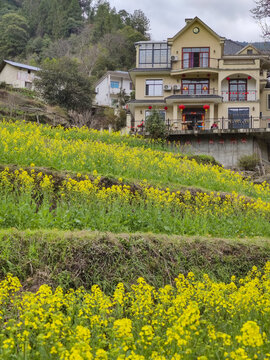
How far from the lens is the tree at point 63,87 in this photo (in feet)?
136

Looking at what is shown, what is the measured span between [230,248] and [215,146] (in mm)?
22831

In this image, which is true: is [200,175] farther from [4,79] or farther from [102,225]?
[4,79]

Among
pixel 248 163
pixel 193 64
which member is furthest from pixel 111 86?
pixel 248 163

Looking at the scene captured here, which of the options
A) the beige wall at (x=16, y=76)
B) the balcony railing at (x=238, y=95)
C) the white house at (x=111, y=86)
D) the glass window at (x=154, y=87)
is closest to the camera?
the balcony railing at (x=238, y=95)

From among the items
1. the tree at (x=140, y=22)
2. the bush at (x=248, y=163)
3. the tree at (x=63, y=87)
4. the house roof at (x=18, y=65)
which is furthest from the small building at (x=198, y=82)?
the tree at (x=140, y=22)

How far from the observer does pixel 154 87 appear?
37.2 m

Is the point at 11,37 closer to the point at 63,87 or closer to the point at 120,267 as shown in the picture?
the point at 63,87

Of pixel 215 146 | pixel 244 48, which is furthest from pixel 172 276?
pixel 244 48

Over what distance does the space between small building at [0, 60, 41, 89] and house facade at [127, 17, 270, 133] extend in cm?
2027

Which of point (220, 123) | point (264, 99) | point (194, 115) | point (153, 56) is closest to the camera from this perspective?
point (220, 123)

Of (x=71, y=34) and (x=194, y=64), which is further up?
(x=71, y=34)

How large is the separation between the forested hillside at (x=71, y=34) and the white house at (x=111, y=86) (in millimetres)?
6685

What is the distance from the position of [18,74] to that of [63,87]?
44.4ft

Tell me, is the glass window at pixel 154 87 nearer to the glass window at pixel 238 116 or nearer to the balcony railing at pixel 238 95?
the balcony railing at pixel 238 95
